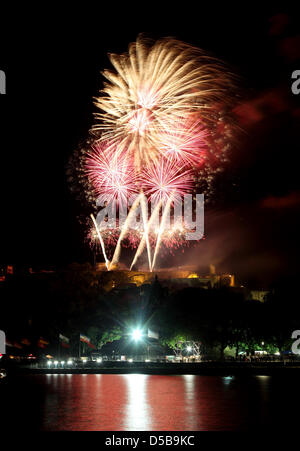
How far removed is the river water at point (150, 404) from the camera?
26.2m

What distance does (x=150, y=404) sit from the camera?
31531 mm

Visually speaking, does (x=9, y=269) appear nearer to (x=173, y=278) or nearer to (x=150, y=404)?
(x=173, y=278)

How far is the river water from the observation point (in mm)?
26234

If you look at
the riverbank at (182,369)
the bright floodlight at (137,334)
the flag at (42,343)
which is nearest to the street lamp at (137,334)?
the bright floodlight at (137,334)

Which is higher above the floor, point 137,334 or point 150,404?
point 137,334

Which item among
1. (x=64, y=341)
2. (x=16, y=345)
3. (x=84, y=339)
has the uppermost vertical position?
(x=84, y=339)

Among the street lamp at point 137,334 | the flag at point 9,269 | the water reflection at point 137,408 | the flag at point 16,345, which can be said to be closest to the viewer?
the water reflection at point 137,408

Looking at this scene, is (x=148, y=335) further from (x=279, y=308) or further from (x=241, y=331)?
(x=279, y=308)

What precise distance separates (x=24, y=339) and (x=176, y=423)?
153 feet

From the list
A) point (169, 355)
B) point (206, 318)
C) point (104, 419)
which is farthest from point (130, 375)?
point (104, 419)

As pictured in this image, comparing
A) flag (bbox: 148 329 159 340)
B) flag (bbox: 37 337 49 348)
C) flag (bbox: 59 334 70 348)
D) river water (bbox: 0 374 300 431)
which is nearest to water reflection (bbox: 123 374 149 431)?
river water (bbox: 0 374 300 431)

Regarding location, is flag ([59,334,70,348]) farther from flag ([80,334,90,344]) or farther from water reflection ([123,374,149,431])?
water reflection ([123,374,149,431])

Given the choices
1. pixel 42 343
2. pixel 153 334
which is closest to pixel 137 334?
pixel 153 334

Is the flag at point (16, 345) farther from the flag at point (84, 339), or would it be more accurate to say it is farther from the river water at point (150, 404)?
the river water at point (150, 404)
